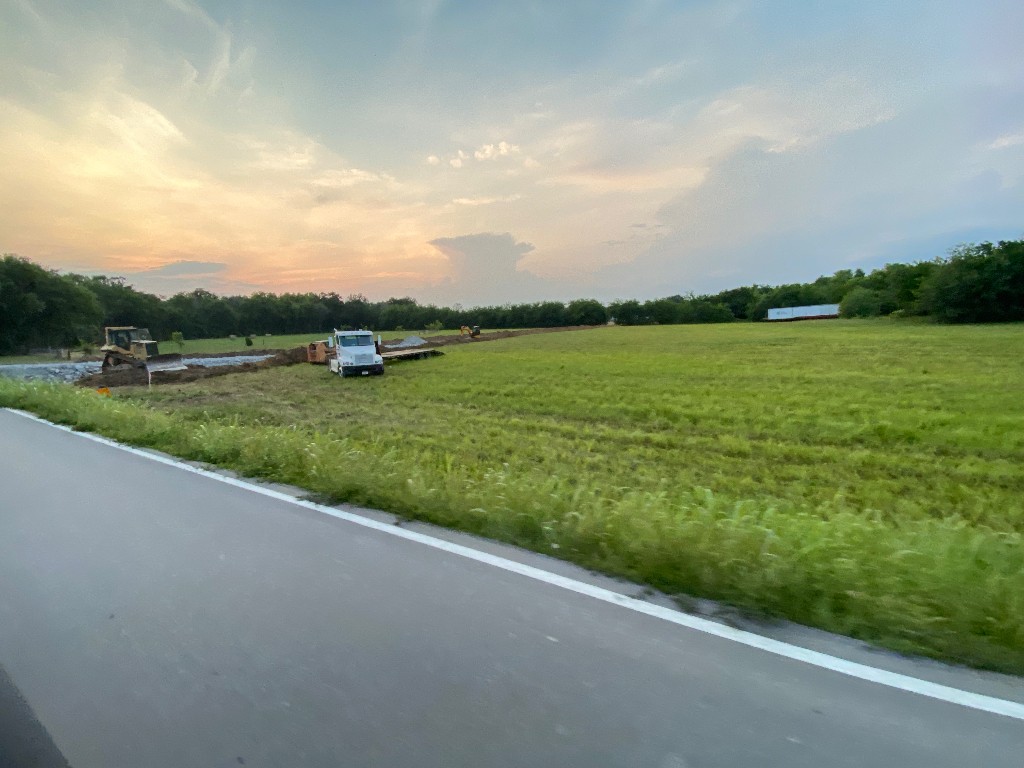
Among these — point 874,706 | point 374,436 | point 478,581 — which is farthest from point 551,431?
point 874,706

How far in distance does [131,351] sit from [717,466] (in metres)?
31.8

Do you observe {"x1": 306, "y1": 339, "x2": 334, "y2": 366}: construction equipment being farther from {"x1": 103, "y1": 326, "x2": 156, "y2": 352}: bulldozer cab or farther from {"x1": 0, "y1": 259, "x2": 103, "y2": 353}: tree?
{"x1": 0, "y1": 259, "x2": 103, "y2": 353}: tree

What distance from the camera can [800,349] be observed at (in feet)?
101

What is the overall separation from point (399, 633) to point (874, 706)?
249 cm

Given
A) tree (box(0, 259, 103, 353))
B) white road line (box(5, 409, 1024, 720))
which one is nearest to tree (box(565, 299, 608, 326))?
tree (box(0, 259, 103, 353))

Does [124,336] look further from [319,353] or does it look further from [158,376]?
[319,353]

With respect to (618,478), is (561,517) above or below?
above

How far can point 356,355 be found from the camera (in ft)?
85.2

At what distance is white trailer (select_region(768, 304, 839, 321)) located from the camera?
97.1 metres

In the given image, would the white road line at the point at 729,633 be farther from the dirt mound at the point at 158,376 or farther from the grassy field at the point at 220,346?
the grassy field at the point at 220,346

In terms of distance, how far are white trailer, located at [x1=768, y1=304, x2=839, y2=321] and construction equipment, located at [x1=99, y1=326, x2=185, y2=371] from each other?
96.6 metres

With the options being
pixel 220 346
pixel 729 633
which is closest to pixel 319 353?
pixel 220 346

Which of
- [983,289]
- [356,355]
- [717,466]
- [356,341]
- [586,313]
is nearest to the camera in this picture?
[717,466]

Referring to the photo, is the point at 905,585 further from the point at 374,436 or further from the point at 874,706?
the point at 374,436
